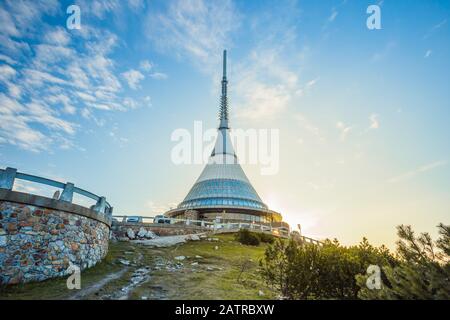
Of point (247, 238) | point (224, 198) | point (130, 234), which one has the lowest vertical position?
point (247, 238)

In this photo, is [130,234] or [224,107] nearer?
[130,234]

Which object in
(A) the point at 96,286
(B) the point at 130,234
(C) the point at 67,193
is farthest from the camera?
(B) the point at 130,234

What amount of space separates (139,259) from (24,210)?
696cm

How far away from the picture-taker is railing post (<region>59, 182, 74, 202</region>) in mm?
10823

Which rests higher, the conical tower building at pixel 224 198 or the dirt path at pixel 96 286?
the conical tower building at pixel 224 198

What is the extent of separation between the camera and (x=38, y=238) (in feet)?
31.2

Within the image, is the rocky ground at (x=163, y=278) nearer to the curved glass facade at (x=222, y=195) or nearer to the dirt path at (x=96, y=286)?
the dirt path at (x=96, y=286)

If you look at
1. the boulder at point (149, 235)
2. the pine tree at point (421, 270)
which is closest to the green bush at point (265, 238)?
the boulder at point (149, 235)

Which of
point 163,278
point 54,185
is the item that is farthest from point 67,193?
point 163,278

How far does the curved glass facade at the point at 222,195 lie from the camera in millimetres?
50000

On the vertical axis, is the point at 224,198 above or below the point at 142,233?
above

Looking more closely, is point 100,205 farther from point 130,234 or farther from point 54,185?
point 130,234

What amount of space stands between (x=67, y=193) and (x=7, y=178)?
2.18m

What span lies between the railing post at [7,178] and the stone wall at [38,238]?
0.22m
